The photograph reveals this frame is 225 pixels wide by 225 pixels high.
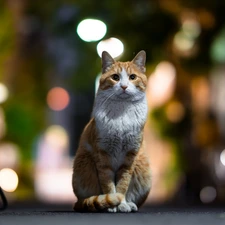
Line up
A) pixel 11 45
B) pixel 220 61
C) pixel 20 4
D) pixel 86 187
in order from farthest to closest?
1. pixel 20 4
2. pixel 11 45
3. pixel 220 61
4. pixel 86 187

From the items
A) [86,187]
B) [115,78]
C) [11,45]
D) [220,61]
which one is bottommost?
[86,187]

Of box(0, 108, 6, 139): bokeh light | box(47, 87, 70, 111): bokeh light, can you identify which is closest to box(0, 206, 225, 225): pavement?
box(0, 108, 6, 139): bokeh light

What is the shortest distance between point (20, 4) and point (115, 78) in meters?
4.21

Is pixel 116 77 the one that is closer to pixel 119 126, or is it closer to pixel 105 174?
pixel 119 126

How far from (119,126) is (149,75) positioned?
3159 millimetres

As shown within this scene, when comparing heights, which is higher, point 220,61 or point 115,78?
point 220,61

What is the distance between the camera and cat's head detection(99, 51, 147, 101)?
2.26 meters

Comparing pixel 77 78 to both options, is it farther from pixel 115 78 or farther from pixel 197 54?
pixel 115 78

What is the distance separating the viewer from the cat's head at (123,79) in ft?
7.41

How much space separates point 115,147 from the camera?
2250mm

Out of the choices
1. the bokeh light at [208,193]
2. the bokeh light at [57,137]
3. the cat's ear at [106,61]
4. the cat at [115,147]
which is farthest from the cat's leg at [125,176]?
the bokeh light at [57,137]

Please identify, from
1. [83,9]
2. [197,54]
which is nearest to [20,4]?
[83,9]

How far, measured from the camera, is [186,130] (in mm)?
5539

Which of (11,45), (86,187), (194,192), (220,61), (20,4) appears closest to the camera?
(86,187)
